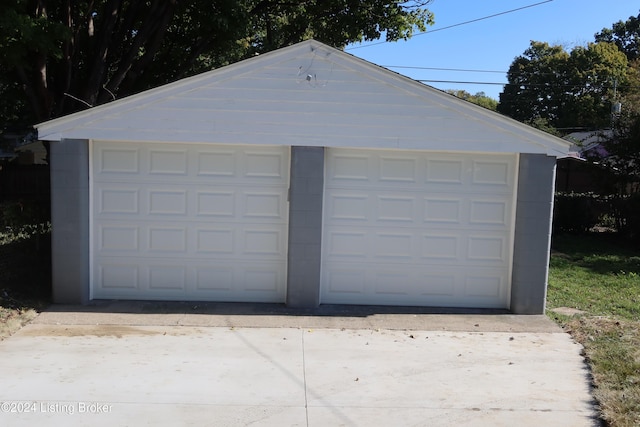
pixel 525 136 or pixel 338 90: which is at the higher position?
pixel 338 90

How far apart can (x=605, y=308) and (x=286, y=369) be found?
519 centimetres

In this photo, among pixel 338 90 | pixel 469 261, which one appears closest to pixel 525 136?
pixel 469 261

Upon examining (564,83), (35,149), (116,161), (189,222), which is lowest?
(189,222)

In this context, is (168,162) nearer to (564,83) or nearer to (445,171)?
A: (445,171)

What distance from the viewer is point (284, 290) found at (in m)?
7.98

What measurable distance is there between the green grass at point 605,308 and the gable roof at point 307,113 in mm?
2305

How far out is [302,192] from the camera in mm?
7660

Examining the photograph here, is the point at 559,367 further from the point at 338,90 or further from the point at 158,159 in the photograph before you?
the point at 158,159

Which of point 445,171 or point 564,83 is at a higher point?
point 564,83

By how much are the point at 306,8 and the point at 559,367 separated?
1262 cm

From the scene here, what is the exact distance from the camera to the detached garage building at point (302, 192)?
296 inches

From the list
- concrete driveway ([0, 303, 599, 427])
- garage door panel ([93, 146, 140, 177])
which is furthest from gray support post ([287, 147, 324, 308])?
garage door panel ([93, 146, 140, 177])

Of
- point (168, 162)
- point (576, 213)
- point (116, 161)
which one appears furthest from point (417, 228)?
point (576, 213)

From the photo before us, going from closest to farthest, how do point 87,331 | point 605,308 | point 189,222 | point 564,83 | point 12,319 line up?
point 87,331 → point 12,319 → point 189,222 → point 605,308 → point 564,83
